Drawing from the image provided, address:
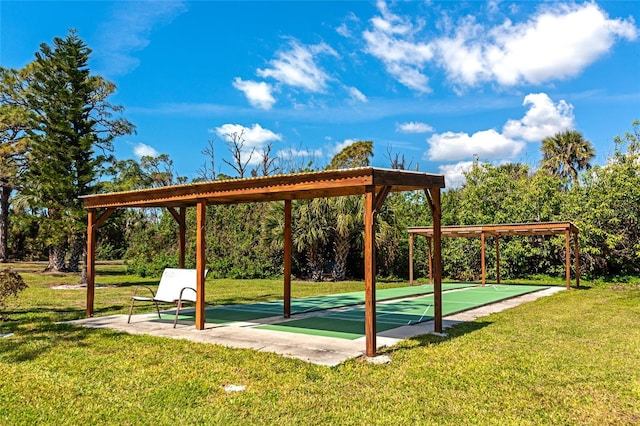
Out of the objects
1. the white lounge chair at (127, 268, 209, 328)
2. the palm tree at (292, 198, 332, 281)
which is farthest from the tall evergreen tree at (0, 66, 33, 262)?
the white lounge chair at (127, 268, 209, 328)

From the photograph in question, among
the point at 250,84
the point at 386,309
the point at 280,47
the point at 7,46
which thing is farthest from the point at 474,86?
the point at 7,46

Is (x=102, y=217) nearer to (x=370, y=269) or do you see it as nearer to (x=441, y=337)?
(x=370, y=269)

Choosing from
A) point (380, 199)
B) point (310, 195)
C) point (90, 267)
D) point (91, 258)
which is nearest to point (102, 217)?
point (91, 258)

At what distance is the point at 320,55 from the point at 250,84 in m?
8.02

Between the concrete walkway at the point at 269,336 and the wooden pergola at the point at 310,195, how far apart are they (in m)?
0.33

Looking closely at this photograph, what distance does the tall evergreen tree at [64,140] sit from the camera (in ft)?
50.8

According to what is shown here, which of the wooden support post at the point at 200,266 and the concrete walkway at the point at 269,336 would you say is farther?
the wooden support post at the point at 200,266

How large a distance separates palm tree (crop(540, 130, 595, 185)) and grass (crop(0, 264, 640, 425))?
25.7m

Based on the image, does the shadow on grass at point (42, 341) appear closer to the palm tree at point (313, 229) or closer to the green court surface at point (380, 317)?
the green court surface at point (380, 317)

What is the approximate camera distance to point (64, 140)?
1599cm

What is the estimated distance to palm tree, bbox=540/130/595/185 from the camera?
2984 cm

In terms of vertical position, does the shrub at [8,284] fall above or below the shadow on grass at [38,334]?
above

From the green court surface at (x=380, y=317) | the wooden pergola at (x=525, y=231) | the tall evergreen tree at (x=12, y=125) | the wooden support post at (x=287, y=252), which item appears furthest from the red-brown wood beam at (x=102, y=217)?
the tall evergreen tree at (x=12, y=125)

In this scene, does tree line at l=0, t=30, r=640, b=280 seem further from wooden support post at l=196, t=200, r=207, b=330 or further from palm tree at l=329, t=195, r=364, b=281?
wooden support post at l=196, t=200, r=207, b=330
